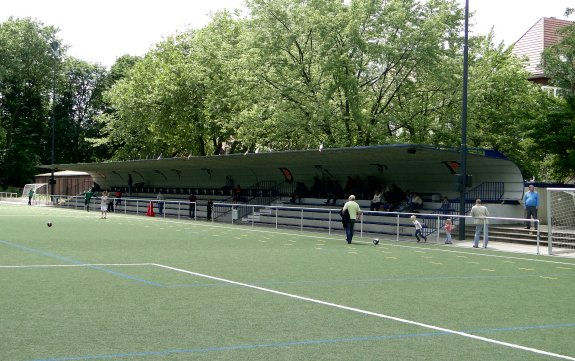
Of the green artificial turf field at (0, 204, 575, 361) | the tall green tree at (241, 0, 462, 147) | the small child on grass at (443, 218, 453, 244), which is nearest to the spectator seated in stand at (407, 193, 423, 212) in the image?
the small child on grass at (443, 218, 453, 244)

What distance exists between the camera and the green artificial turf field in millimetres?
7688

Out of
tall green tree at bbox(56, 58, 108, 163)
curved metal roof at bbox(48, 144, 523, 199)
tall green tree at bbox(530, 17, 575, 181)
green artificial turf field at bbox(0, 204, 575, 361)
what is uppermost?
tall green tree at bbox(56, 58, 108, 163)

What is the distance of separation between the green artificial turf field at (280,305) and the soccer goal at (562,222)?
1968 millimetres

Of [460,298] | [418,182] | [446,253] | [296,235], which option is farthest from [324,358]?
[418,182]

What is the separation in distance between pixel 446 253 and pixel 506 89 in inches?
997

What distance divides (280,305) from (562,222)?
14.1 metres

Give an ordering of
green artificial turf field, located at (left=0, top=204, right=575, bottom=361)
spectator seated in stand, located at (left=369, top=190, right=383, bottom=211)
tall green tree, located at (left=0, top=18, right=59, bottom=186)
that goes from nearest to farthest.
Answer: green artificial turf field, located at (left=0, top=204, right=575, bottom=361), spectator seated in stand, located at (left=369, top=190, right=383, bottom=211), tall green tree, located at (left=0, top=18, right=59, bottom=186)

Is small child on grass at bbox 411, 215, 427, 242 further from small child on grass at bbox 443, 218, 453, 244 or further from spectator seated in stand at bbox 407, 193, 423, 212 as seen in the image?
spectator seated in stand at bbox 407, 193, 423, 212

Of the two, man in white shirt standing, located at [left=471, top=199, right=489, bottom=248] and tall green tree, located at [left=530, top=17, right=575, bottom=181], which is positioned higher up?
tall green tree, located at [left=530, top=17, right=575, bottom=181]

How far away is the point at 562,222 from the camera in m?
22.1

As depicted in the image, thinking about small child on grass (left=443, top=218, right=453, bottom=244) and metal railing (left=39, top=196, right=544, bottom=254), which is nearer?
small child on grass (left=443, top=218, right=453, bottom=244)

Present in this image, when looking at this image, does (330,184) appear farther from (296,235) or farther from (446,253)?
(446,253)

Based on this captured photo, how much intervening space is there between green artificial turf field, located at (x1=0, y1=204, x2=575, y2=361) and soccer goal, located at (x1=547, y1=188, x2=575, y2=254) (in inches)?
77.5

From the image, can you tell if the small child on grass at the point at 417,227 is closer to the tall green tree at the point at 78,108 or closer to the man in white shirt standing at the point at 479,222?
the man in white shirt standing at the point at 479,222
